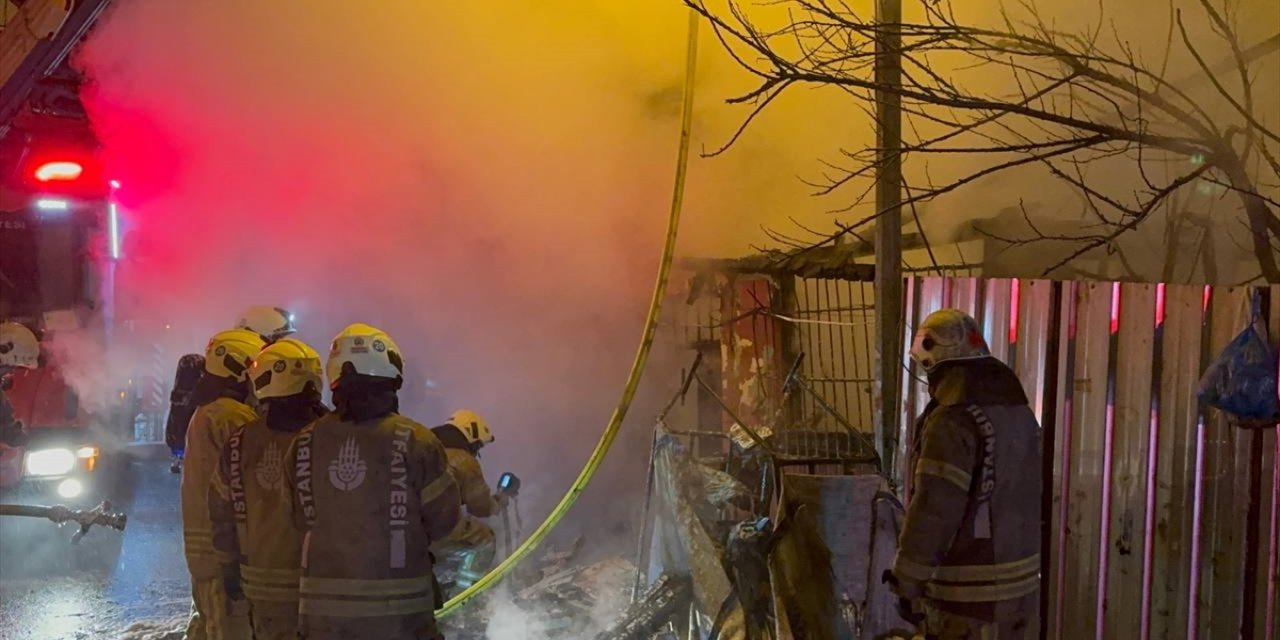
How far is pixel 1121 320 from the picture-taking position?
4.29 m

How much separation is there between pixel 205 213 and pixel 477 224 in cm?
317

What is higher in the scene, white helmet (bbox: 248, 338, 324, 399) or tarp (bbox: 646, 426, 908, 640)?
white helmet (bbox: 248, 338, 324, 399)

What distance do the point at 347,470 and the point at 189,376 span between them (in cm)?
243

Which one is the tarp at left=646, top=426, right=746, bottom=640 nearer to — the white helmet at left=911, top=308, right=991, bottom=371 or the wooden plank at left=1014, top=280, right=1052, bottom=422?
the wooden plank at left=1014, top=280, right=1052, bottom=422

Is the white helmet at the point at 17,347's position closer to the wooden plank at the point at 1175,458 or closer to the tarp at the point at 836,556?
the tarp at the point at 836,556

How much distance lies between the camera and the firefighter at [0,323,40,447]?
658cm

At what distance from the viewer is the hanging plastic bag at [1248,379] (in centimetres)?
362

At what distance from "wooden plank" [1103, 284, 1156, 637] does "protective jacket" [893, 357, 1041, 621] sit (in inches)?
31.9

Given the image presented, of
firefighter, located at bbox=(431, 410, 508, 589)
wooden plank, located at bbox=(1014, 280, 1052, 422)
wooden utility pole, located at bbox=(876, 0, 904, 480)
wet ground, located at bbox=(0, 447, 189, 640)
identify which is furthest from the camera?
wet ground, located at bbox=(0, 447, 189, 640)

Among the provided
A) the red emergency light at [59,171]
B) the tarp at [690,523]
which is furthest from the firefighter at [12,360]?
the tarp at [690,523]

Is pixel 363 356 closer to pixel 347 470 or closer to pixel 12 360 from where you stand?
pixel 347 470

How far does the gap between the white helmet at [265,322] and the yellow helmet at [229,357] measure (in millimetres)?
856

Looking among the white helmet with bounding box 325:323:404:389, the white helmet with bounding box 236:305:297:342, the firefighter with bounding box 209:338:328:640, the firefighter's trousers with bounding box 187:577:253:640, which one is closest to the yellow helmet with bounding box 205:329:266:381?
the firefighter with bounding box 209:338:328:640

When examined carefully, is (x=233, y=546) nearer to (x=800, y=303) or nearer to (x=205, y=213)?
(x=800, y=303)
